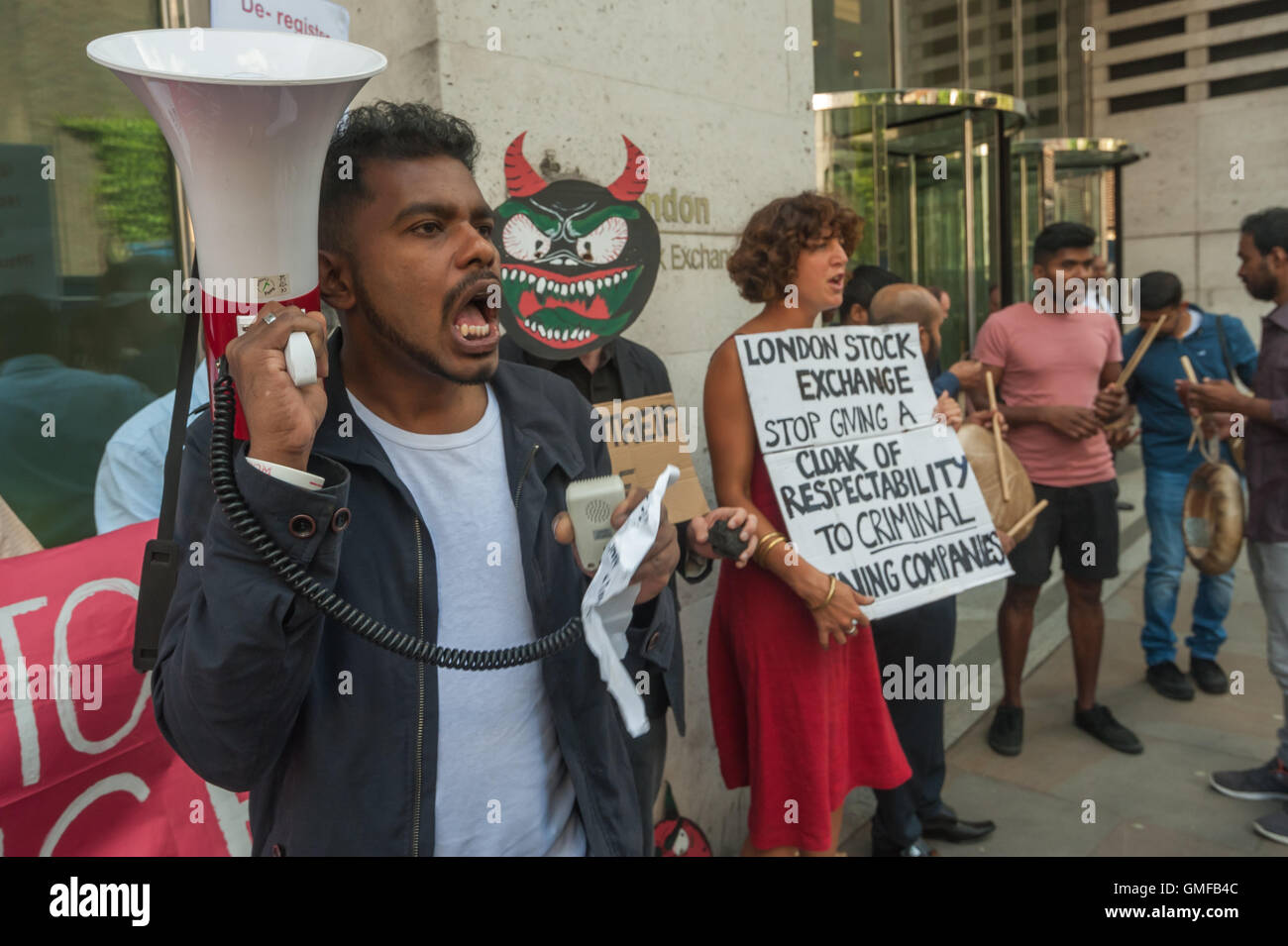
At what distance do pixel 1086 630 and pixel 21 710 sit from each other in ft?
13.8

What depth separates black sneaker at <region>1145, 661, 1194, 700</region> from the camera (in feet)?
15.9

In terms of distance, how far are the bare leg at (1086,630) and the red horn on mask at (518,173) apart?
123 inches

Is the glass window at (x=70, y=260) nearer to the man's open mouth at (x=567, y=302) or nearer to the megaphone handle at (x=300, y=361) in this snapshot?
the man's open mouth at (x=567, y=302)

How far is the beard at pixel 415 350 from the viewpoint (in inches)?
60.3

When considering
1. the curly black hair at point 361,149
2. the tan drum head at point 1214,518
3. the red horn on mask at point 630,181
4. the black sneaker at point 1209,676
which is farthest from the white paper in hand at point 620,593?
the black sneaker at point 1209,676

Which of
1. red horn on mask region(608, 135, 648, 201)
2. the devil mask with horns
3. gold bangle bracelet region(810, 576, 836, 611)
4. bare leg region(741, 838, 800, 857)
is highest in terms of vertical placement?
red horn on mask region(608, 135, 648, 201)

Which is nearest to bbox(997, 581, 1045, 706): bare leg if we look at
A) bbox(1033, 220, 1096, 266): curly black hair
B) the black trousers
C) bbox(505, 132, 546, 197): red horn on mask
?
the black trousers

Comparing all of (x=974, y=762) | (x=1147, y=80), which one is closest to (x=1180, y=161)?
(x=1147, y=80)

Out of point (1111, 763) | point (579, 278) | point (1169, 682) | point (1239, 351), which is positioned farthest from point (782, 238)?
point (1169, 682)

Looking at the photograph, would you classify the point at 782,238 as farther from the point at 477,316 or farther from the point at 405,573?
the point at 405,573

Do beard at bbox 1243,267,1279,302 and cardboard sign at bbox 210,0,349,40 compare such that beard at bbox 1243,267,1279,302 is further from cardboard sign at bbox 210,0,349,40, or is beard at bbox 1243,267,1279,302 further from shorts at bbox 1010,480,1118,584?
cardboard sign at bbox 210,0,349,40

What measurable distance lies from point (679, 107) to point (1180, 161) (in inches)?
527

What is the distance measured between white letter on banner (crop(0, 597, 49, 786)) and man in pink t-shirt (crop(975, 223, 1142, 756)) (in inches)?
149

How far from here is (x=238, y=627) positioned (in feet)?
3.84
